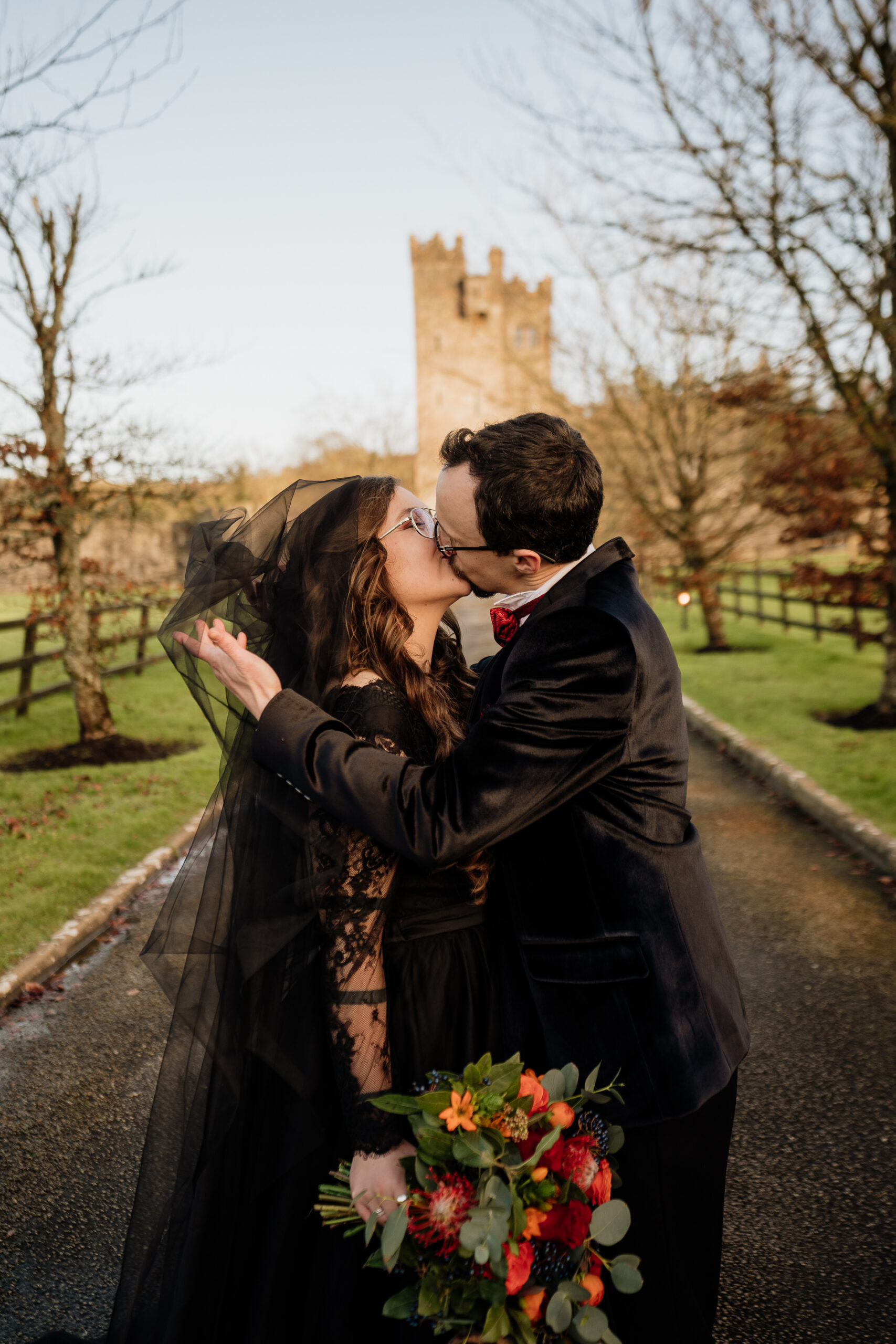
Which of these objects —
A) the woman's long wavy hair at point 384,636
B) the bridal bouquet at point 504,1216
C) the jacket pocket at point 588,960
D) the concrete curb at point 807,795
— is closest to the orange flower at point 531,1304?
the bridal bouquet at point 504,1216

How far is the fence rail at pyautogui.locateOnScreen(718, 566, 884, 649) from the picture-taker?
10.3 m

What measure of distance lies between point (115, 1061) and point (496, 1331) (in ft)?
10.1

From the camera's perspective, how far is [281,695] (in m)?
1.68

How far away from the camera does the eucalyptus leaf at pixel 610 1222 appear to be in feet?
4.84

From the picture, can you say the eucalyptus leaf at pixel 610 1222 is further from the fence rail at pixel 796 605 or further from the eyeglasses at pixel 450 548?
the fence rail at pixel 796 605

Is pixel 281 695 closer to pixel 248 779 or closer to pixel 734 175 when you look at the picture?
pixel 248 779

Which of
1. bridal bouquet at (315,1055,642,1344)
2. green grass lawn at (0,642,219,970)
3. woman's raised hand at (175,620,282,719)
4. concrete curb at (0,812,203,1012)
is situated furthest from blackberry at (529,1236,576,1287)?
green grass lawn at (0,642,219,970)

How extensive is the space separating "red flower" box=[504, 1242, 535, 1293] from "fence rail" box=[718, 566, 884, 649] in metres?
9.50

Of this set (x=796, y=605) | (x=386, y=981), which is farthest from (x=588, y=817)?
(x=796, y=605)

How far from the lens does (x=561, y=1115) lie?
151 cm

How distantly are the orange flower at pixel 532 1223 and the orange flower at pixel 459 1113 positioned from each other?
0.17 m

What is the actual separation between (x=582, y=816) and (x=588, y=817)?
11mm

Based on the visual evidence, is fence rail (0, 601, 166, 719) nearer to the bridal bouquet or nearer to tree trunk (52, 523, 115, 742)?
tree trunk (52, 523, 115, 742)

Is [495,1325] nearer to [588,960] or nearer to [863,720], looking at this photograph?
[588,960]
